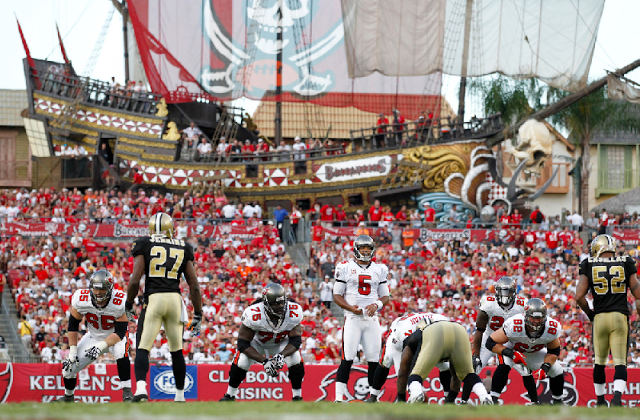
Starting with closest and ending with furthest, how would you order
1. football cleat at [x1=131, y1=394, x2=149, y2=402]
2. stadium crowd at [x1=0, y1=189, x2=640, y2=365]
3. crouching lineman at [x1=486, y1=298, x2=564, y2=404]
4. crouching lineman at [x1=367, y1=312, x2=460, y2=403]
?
football cleat at [x1=131, y1=394, x2=149, y2=402] < crouching lineman at [x1=367, y1=312, x2=460, y2=403] < crouching lineman at [x1=486, y1=298, x2=564, y2=404] < stadium crowd at [x1=0, y1=189, x2=640, y2=365]

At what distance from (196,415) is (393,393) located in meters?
9.43

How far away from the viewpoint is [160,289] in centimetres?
1073

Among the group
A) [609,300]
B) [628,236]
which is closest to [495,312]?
[609,300]

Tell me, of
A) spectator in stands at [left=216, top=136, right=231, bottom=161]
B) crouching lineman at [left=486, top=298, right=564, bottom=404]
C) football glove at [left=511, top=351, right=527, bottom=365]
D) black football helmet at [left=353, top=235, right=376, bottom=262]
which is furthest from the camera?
spectator in stands at [left=216, top=136, right=231, bottom=161]

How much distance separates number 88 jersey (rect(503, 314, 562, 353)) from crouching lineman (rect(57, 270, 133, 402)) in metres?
5.23

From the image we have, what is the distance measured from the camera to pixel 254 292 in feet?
75.2

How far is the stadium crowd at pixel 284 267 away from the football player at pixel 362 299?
6.75 meters

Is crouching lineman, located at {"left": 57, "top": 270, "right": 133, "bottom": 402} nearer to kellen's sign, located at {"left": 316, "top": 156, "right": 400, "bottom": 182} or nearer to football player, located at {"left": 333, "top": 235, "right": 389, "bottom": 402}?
football player, located at {"left": 333, "top": 235, "right": 389, "bottom": 402}

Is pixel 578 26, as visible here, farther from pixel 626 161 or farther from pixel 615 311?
pixel 615 311

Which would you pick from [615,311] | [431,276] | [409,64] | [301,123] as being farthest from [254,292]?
[301,123]

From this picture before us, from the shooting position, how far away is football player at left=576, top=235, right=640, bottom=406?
11.8m

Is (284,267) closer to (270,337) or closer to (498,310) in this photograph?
(498,310)

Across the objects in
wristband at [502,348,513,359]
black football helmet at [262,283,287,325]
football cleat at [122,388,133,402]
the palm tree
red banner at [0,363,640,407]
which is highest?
the palm tree

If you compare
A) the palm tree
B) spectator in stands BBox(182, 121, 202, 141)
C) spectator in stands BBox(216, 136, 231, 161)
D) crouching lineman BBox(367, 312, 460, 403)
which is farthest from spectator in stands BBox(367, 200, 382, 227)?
crouching lineman BBox(367, 312, 460, 403)
